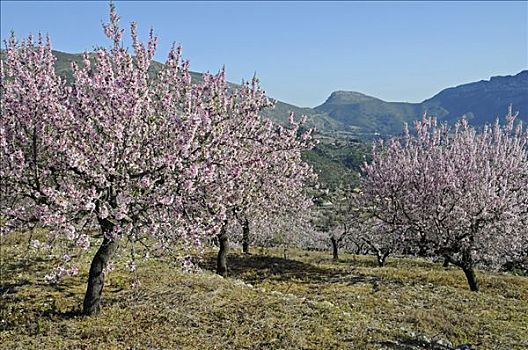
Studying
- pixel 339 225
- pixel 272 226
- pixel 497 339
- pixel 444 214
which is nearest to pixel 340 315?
pixel 497 339

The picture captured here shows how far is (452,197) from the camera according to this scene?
22438 millimetres

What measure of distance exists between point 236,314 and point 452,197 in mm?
13079

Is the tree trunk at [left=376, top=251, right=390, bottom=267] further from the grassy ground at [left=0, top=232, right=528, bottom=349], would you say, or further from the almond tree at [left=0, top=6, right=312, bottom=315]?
the almond tree at [left=0, top=6, right=312, bottom=315]

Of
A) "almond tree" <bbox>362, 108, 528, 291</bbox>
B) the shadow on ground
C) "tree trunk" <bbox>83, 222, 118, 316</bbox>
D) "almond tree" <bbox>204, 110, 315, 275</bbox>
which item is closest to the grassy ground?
"tree trunk" <bbox>83, 222, 118, 316</bbox>

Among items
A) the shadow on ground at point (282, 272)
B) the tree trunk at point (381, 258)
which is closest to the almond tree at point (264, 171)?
the shadow on ground at point (282, 272)

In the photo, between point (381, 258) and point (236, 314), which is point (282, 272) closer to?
point (236, 314)

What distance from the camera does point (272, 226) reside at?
3259 cm

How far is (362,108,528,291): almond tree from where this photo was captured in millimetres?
21875

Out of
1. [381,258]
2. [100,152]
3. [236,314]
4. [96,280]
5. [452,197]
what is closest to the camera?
[100,152]

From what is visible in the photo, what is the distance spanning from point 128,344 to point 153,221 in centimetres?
287

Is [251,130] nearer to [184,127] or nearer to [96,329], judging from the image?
[184,127]

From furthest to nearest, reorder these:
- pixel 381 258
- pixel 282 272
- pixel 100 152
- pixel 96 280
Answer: pixel 381 258 < pixel 282 272 < pixel 96 280 < pixel 100 152

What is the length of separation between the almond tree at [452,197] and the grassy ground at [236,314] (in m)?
2.34

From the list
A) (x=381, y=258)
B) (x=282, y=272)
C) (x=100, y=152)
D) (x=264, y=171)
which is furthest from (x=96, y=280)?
(x=381, y=258)
